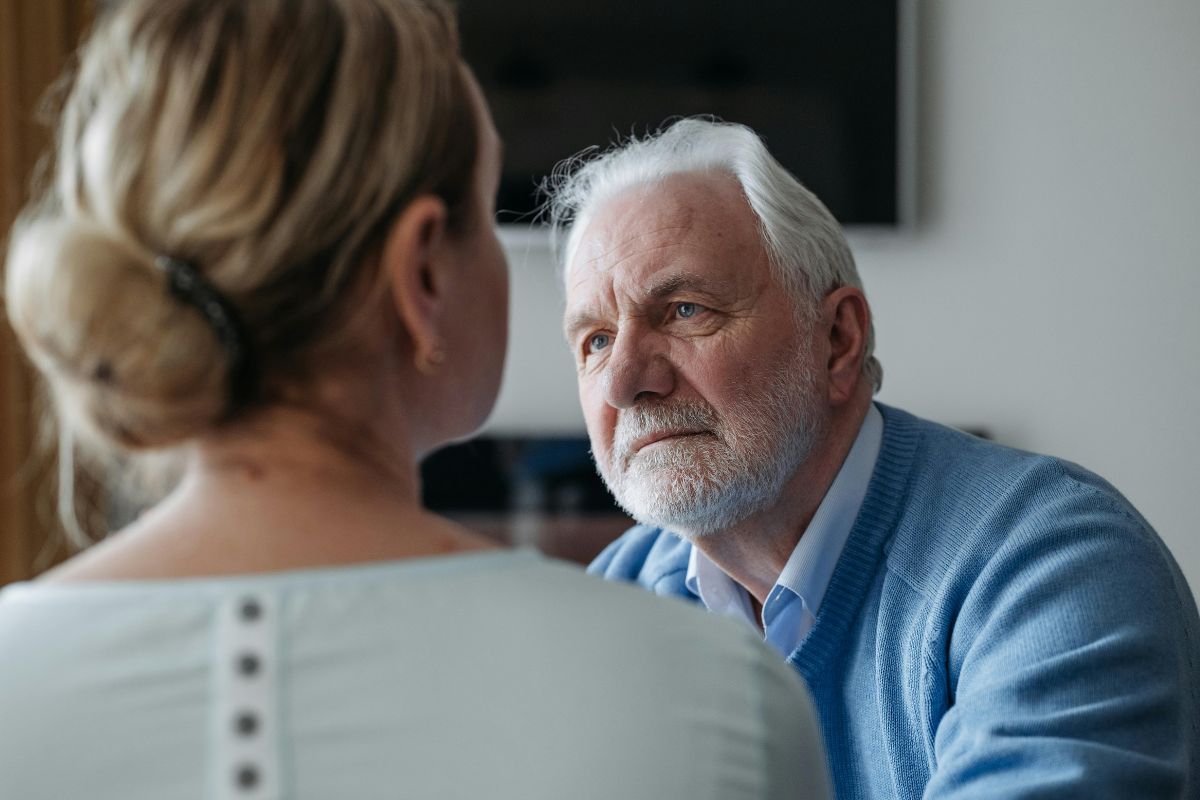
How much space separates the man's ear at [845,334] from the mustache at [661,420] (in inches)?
→ 6.5

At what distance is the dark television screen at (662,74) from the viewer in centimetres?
337

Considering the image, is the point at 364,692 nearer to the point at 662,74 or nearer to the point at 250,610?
the point at 250,610

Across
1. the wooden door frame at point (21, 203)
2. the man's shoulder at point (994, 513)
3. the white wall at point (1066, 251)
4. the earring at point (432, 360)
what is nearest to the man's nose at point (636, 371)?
the man's shoulder at point (994, 513)

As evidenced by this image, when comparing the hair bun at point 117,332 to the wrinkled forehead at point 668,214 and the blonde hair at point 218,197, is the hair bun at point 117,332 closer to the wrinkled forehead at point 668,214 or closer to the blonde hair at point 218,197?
the blonde hair at point 218,197

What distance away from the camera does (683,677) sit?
668mm

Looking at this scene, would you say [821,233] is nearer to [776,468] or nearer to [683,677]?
[776,468]

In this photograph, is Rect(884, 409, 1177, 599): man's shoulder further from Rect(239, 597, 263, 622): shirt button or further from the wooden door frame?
the wooden door frame

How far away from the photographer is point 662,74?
3383 millimetres

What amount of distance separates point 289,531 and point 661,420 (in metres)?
0.95

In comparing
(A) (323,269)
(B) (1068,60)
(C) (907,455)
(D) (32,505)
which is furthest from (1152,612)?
(D) (32,505)

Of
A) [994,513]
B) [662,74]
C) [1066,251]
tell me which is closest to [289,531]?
[994,513]

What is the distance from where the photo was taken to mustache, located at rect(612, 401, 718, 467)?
1.59 metres

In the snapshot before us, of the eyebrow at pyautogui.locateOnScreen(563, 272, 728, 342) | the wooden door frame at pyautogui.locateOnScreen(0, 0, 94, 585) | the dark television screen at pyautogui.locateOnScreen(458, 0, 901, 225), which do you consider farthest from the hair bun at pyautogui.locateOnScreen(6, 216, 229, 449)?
the dark television screen at pyautogui.locateOnScreen(458, 0, 901, 225)

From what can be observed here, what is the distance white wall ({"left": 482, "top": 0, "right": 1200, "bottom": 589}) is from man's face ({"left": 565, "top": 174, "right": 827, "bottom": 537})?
5.75 ft
